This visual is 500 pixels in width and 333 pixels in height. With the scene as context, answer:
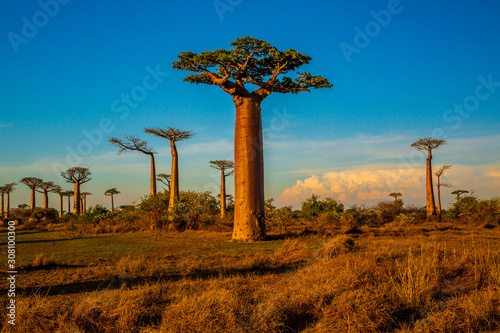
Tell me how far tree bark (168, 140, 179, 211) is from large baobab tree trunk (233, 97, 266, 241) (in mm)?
7505

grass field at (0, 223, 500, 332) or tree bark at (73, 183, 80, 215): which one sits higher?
tree bark at (73, 183, 80, 215)

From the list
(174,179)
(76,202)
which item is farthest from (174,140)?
(76,202)

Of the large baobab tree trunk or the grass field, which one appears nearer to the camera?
the grass field

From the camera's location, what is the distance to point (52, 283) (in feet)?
18.3

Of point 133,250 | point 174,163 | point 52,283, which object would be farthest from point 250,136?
point 174,163

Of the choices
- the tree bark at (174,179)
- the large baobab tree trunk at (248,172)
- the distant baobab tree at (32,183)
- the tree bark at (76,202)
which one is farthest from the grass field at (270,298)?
the distant baobab tree at (32,183)

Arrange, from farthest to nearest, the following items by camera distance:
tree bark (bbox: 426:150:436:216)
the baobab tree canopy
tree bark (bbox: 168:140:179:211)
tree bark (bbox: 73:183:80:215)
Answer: tree bark (bbox: 73:183:80:215)
tree bark (bbox: 426:150:436:216)
tree bark (bbox: 168:140:179:211)
the baobab tree canopy

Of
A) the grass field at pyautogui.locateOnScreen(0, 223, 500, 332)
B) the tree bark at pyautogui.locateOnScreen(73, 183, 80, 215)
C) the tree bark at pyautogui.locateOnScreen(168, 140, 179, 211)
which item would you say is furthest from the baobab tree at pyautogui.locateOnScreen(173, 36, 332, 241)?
the tree bark at pyautogui.locateOnScreen(73, 183, 80, 215)

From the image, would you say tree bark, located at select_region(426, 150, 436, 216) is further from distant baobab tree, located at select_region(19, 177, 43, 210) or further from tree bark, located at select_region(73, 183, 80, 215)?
distant baobab tree, located at select_region(19, 177, 43, 210)

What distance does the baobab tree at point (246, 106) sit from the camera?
11.3 meters

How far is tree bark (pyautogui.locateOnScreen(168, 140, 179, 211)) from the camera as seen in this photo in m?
19.5

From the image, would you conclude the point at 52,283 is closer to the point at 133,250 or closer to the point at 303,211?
the point at 133,250

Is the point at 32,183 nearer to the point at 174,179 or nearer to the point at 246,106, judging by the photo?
the point at 174,179

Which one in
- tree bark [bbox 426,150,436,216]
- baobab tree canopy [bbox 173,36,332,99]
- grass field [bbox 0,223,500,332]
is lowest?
grass field [bbox 0,223,500,332]
